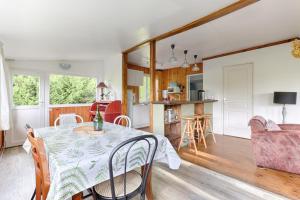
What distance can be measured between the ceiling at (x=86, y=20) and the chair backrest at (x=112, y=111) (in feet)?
5.15

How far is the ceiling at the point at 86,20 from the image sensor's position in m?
1.89

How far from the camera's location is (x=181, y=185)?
219 centimetres

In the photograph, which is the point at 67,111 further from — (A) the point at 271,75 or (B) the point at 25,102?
(A) the point at 271,75

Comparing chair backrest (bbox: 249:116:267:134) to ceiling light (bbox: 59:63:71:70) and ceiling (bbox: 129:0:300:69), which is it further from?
ceiling light (bbox: 59:63:71:70)

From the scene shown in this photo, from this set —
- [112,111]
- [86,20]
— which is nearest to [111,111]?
[112,111]

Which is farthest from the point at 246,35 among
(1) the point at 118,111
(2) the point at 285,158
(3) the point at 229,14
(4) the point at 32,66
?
(4) the point at 32,66

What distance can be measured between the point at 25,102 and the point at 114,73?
228 centimetres

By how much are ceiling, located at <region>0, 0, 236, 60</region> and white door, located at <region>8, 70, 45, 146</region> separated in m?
0.88

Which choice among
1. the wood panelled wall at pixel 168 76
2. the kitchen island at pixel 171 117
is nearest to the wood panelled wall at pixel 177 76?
the wood panelled wall at pixel 168 76

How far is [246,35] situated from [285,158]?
2.38 m

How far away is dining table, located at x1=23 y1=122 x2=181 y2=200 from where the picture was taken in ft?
3.47

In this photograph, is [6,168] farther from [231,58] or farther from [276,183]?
[231,58]

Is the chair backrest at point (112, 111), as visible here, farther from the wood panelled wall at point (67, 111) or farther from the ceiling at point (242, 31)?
the ceiling at point (242, 31)

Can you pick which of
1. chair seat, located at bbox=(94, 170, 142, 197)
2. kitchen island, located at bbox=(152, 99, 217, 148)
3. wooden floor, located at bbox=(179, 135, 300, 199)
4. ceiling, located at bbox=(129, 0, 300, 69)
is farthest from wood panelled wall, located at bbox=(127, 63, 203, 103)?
chair seat, located at bbox=(94, 170, 142, 197)
